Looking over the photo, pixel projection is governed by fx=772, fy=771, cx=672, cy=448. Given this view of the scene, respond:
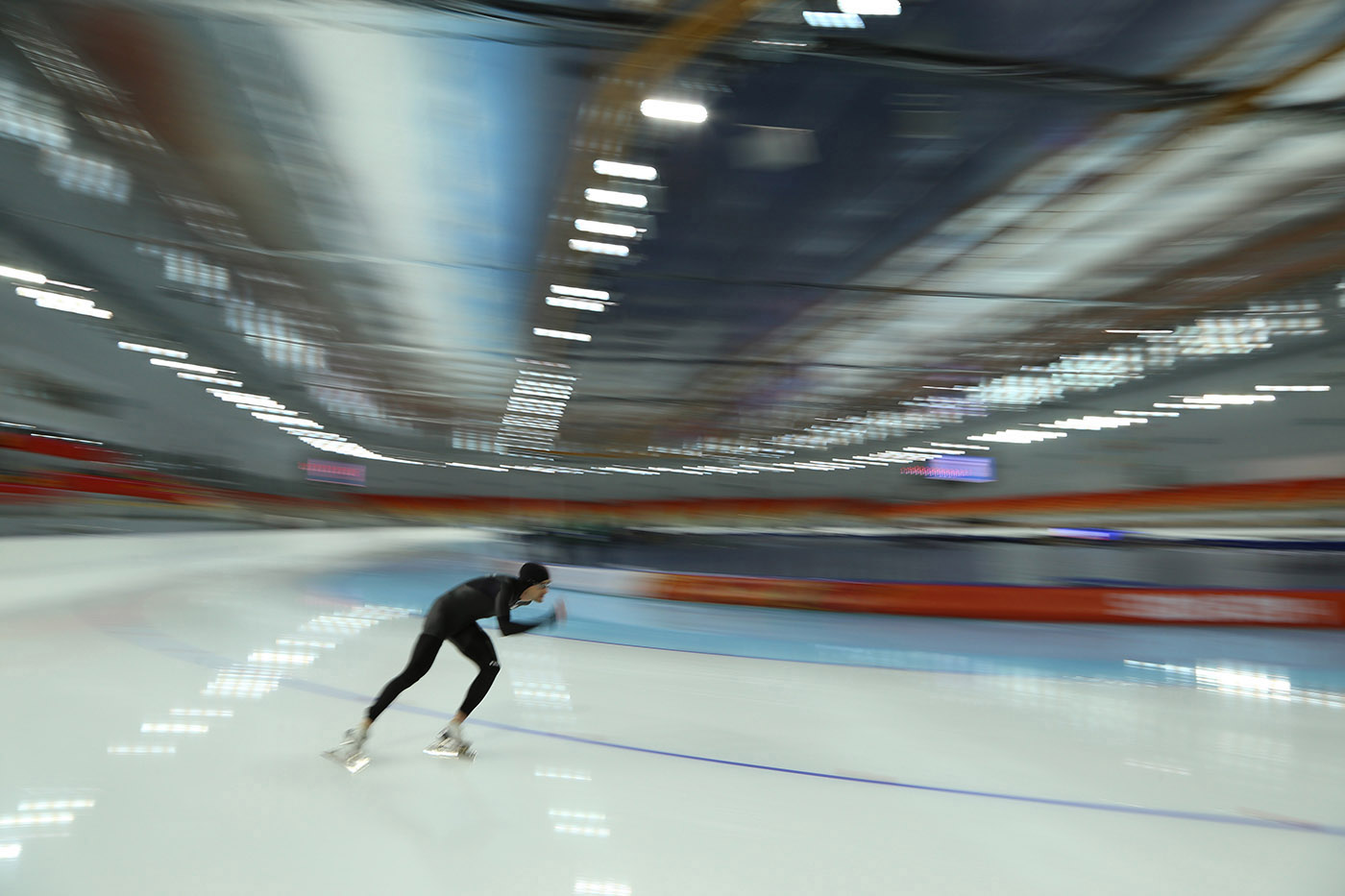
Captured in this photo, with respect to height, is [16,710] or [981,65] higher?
[981,65]

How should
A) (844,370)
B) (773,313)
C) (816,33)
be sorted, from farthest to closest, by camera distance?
(844,370) → (773,313) → (816,33)

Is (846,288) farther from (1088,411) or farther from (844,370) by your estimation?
(1088,411)

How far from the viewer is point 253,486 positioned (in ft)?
64.5

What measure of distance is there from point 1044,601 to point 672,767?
7.33 metres

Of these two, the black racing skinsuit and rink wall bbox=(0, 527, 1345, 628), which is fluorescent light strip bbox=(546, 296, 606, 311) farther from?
the black racing skinsuit

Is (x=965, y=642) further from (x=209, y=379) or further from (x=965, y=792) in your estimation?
(x=209, y=379)

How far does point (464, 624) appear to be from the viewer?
3754 millimetres

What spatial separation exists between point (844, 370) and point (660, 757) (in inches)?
410

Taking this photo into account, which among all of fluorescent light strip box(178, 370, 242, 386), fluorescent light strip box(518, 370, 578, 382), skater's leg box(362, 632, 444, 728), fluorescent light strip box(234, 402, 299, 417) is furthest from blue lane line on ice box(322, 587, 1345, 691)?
fluorescent light strip box(234, 402, 299, 417)

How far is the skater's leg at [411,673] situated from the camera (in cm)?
362

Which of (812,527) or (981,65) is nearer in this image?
(981,65)

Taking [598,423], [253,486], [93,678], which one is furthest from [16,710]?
[253,486]

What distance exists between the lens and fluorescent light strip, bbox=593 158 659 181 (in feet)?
21.7

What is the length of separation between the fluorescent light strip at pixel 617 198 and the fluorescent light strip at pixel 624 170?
1.06 ft
